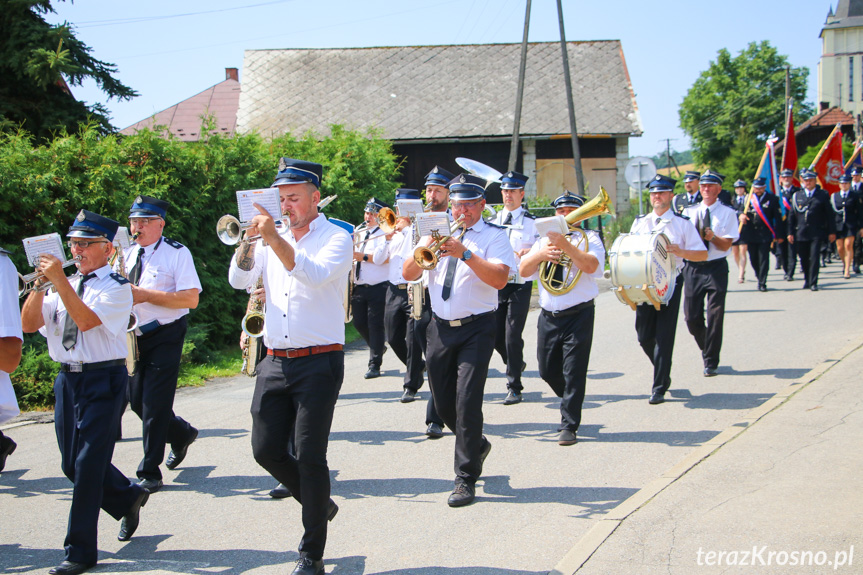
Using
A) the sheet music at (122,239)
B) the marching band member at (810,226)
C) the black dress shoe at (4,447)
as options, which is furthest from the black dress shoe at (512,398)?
the marching band member at (810,226)

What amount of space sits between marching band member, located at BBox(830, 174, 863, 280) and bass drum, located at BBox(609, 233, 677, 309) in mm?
11453

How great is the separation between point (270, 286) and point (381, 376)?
5913 millimetres

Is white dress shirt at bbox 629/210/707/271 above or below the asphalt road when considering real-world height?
above

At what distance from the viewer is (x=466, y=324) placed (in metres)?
5.80

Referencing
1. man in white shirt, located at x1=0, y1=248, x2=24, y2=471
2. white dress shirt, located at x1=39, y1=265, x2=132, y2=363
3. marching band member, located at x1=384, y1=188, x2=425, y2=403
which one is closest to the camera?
man in white shirt, located at x1=0, y1=248, x2=24, y2=471

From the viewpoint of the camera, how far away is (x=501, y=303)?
859 cm

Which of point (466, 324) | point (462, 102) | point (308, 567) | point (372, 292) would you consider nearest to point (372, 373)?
point (372, 292)

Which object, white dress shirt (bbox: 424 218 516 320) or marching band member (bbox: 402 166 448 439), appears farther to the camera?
marching band member (bbox: 402 166 448 439)

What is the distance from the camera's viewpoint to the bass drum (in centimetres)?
799

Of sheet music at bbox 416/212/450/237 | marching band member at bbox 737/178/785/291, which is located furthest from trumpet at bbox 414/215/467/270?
marching band member at bbox 737/178/785/291

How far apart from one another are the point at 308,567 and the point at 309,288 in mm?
1463

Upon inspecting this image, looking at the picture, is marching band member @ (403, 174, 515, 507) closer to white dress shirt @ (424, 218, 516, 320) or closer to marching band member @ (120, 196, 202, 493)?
white dress shirt @ (424, 218, 516, 320)

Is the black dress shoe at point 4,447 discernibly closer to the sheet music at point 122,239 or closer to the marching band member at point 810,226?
the sheet music at point 122,239

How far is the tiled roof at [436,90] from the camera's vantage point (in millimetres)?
29781
